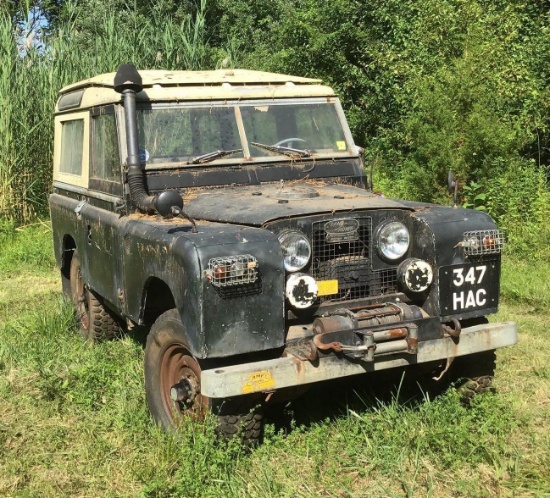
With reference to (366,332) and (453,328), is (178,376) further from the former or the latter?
(453,328)

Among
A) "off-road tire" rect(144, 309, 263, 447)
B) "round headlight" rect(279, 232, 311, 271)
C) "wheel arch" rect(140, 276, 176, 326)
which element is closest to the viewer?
"off-road tire" rect(144, 309, 263, 447)

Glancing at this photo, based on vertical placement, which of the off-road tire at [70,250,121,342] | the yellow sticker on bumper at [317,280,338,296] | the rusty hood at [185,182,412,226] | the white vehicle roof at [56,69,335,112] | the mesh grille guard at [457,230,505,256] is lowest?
the off-road tire at [70,250,121,342]

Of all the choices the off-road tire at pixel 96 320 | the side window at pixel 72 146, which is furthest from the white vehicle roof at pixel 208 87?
the off-road tire at pixel 96 320

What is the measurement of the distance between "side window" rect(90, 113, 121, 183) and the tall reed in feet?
17.8

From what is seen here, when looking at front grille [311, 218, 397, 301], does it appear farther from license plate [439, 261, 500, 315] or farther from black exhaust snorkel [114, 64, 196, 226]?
black exhaust snorkel [114, 64, 196, 226]

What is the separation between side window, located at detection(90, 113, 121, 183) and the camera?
4.83m

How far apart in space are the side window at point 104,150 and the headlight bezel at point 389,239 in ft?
5.97

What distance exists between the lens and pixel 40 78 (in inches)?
419

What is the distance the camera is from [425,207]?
4.24 metres

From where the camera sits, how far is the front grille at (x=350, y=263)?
149 inches

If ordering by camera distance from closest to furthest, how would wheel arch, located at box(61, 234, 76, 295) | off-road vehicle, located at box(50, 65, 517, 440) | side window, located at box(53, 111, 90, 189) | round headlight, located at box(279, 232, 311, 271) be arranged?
1. off-road vehicle, located at box(50, 65, 517, 440)
2. round headlight, located at box(279, 232, 311, 271)
3. side window, located at box(53, 111, 90, 189)
4. wheel arch, located at box(61, 234, 76, 295)

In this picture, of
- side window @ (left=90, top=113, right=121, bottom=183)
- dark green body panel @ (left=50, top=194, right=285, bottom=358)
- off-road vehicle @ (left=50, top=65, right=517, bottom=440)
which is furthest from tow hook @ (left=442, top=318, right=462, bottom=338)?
side window @ (left=90, top=113, right=121, bottom=183)

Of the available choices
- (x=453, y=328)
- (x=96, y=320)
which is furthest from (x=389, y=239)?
(x=96, y=320)

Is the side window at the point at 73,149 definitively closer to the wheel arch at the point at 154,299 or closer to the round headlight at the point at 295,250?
the wheel arch at the point at 154,299
